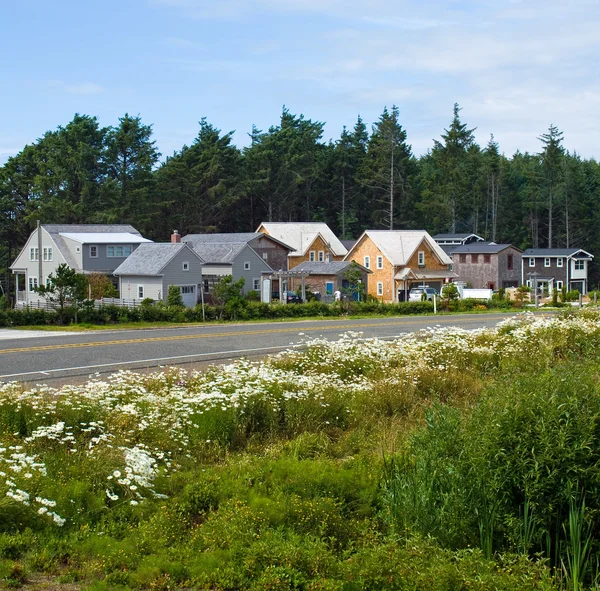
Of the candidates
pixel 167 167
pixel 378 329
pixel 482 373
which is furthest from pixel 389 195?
pixel 482 373

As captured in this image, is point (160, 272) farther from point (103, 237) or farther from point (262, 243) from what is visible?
point (262, 243)

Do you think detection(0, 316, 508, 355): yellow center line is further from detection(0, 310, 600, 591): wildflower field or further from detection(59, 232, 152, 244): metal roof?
detection(59, 232, 152, 244): metal roof

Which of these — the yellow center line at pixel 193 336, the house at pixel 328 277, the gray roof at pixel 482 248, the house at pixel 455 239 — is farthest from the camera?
the house at pixel 455 239

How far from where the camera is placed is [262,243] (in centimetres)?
7506

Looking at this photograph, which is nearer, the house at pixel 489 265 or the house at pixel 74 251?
the house at pixel 74 251

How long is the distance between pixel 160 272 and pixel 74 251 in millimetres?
9710

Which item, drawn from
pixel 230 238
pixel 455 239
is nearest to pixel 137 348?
pixel 230 238

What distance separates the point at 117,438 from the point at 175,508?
6.51 feet

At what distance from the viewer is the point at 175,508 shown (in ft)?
31.4

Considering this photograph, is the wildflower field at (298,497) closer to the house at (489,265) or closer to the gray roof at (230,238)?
the gray roof at (230,238)

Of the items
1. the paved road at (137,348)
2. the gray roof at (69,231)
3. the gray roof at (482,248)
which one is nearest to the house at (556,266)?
the gray roof at (482,248)

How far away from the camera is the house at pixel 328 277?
226 ft

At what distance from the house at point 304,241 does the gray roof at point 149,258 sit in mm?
19815

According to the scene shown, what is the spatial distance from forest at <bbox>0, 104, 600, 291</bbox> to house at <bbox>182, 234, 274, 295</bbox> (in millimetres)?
18685
